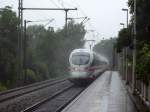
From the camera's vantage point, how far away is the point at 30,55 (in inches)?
1962

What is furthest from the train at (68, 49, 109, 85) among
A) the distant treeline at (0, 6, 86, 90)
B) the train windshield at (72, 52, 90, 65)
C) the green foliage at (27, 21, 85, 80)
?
the green foliage at (27, 21, 85, 80)

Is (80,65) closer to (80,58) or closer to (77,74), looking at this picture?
(80,58)

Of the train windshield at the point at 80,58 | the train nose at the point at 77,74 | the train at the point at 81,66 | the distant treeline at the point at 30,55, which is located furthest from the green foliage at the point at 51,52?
the train nose at the point at 77,74

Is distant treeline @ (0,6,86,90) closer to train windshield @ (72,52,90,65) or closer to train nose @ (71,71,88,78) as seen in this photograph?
train nose @ (71,71,88,78)

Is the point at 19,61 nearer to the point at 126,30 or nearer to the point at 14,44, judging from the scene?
the point at 14,44

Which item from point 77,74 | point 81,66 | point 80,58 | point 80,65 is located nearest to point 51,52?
point 80,58

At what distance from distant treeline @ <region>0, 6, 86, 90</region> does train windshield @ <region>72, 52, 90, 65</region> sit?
16.8 ft

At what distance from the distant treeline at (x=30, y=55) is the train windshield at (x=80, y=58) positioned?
5128 millimetres

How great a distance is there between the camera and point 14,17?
44.5 metres

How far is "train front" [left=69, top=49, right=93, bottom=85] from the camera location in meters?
39.9

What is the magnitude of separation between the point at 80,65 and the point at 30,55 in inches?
426

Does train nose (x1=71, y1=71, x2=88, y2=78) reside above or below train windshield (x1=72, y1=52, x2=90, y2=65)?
below

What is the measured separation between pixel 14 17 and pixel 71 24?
4887cm

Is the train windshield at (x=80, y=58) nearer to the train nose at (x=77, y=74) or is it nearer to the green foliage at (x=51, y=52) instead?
the train nose at (x=77, y=74)
